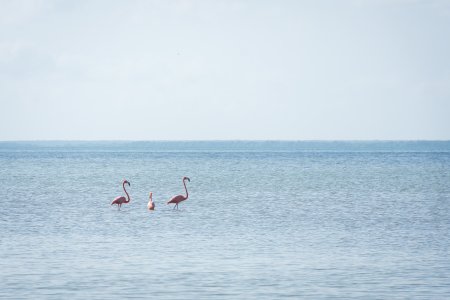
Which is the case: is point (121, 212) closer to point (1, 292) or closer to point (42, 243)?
point (42, 243)

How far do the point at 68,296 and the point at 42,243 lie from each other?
7.02 meters

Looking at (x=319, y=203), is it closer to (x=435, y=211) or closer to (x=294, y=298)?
(x=435, y=211)

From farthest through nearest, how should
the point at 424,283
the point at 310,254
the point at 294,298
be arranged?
the point at 310,254, the point at 424,283, the point at 294,298

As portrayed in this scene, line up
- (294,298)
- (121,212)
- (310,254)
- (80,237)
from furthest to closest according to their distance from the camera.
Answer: (121,212) < (80,237) < (310,254) < (294,298)

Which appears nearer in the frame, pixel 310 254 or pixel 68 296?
pixel 68 296

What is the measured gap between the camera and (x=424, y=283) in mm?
16203

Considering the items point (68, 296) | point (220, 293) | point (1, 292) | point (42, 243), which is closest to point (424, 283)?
point (220, 293)

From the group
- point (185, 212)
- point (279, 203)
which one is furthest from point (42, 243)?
point (279, 203)

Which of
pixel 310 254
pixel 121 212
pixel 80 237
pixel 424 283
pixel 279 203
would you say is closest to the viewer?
pixel 424 283

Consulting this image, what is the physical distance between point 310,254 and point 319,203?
17.5m

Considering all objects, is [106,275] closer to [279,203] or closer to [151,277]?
[151,277]

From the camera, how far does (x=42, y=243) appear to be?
21672 mm

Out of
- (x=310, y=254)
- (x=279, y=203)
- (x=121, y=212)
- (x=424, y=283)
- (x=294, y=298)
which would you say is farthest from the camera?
(x=279, y=203)

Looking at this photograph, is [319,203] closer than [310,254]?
No
